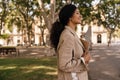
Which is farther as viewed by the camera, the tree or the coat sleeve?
the tree

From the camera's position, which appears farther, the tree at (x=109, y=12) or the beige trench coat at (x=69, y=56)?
the tree at (x=109, y=12)

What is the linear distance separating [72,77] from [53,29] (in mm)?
624

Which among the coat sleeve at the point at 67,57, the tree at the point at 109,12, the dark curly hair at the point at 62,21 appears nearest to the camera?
the coat sleeve at the point at 67,57

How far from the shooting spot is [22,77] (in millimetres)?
13719

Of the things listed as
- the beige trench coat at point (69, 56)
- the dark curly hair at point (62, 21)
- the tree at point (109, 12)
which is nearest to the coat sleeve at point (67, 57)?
the beige trench coat at point (69, 56)

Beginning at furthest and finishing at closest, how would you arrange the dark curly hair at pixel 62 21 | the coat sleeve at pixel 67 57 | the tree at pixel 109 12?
the tree at pixel 109 12 → the dark curly hair at pixel 62 21 → the coat sleeve at pixel 67 57

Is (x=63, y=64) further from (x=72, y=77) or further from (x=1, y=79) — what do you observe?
(x=1, y=79)

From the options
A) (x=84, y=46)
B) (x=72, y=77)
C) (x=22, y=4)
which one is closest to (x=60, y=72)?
(x=72, y=77)

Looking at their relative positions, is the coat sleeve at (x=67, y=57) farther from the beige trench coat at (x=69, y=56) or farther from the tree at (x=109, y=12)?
the tree at (x=109, y=12)

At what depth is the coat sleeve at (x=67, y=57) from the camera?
3.88 metres

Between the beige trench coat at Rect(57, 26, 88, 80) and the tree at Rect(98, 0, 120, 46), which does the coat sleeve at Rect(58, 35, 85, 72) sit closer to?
the beige trench coat at Rect(57, 26, 88, 80)

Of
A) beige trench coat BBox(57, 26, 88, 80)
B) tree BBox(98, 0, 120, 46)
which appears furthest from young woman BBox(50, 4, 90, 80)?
tree BBox(98, 0, 120, 46)

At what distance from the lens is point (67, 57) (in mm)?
3867

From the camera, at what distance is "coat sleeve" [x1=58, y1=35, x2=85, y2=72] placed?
388cm
